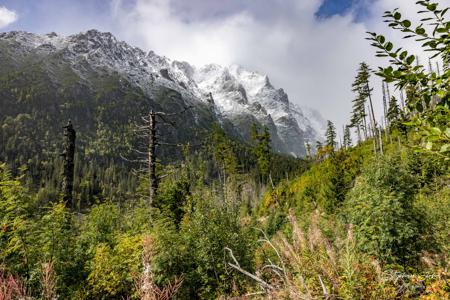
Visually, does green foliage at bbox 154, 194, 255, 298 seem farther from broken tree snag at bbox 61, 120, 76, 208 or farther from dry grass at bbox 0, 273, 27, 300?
broken tree snag at bbox 61, 120, 76, 208

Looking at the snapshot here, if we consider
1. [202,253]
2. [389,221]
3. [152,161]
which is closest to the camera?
[202,253]

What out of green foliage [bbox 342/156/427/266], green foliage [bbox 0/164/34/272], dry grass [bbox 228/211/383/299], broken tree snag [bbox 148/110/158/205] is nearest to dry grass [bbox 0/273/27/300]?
dry grass [bbox 228/211/383/299]

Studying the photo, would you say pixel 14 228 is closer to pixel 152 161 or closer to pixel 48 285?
pixel 48 285

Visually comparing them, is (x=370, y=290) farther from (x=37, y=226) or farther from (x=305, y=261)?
(x=37, y=226)

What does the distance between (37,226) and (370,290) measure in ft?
27.0

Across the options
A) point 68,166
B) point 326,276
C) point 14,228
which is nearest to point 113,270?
point 14,228

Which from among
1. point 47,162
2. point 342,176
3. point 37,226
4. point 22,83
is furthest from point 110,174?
A: point 37,226

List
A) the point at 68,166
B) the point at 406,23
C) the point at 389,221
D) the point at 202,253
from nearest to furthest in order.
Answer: the point at 406,23
the point at 202,253
the point at 389,221
the point at 68,166

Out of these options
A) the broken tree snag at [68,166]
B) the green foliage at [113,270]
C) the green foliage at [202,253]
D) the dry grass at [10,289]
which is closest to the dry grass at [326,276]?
the dry grass at [10,289]

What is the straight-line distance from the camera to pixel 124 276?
7770mm

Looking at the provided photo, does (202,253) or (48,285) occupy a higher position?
(48,285)

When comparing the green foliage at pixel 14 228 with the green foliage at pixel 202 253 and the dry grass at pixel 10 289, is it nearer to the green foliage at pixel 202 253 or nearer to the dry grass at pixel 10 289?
the green foliage at pixel 202 253

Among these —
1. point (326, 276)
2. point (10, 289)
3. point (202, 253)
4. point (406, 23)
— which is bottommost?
point (202, 253)

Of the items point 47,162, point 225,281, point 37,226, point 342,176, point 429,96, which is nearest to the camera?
point 429,96
